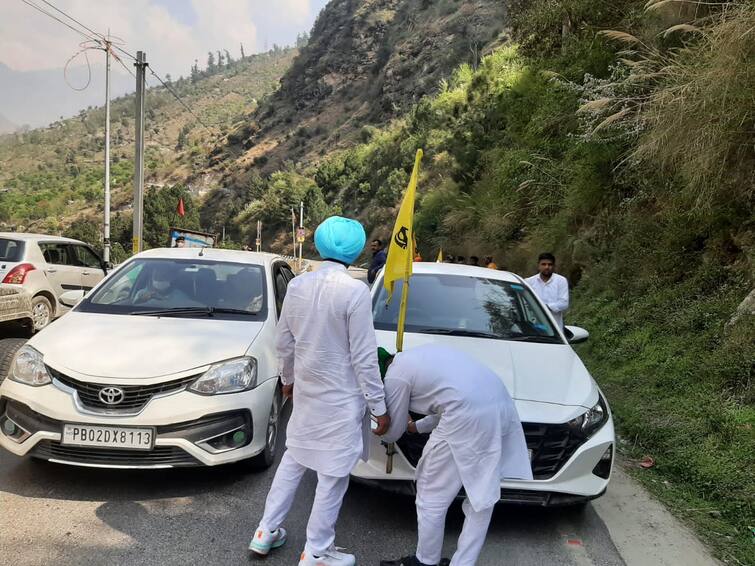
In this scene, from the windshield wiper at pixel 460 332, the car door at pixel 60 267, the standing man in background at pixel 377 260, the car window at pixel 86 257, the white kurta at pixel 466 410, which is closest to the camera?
the white kurta at pixel 466 410

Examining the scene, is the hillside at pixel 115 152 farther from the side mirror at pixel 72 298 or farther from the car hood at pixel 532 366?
the car hood at pixel 532 366

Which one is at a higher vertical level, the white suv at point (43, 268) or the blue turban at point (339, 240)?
the blue turban at point (339, 240)

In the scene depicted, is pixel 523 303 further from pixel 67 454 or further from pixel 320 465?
pixel 67 454

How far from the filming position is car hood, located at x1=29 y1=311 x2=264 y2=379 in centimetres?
354

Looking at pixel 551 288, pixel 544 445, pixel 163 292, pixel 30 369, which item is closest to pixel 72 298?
pixel 163 292

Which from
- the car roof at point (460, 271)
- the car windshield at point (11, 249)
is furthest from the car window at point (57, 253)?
the car roof at point (460, 271)

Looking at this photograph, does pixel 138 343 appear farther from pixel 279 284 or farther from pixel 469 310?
pixel 469 310

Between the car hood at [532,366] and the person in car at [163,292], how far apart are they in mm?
1711

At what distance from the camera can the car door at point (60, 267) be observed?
884cm

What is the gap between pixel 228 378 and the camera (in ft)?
12.1

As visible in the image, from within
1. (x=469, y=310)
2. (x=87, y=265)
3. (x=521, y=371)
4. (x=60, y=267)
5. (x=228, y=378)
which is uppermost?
(x=469, y=310)

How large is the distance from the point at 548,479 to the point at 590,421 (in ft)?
1.47

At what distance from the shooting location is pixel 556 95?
12414mm

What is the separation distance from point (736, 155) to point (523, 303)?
135 inches
